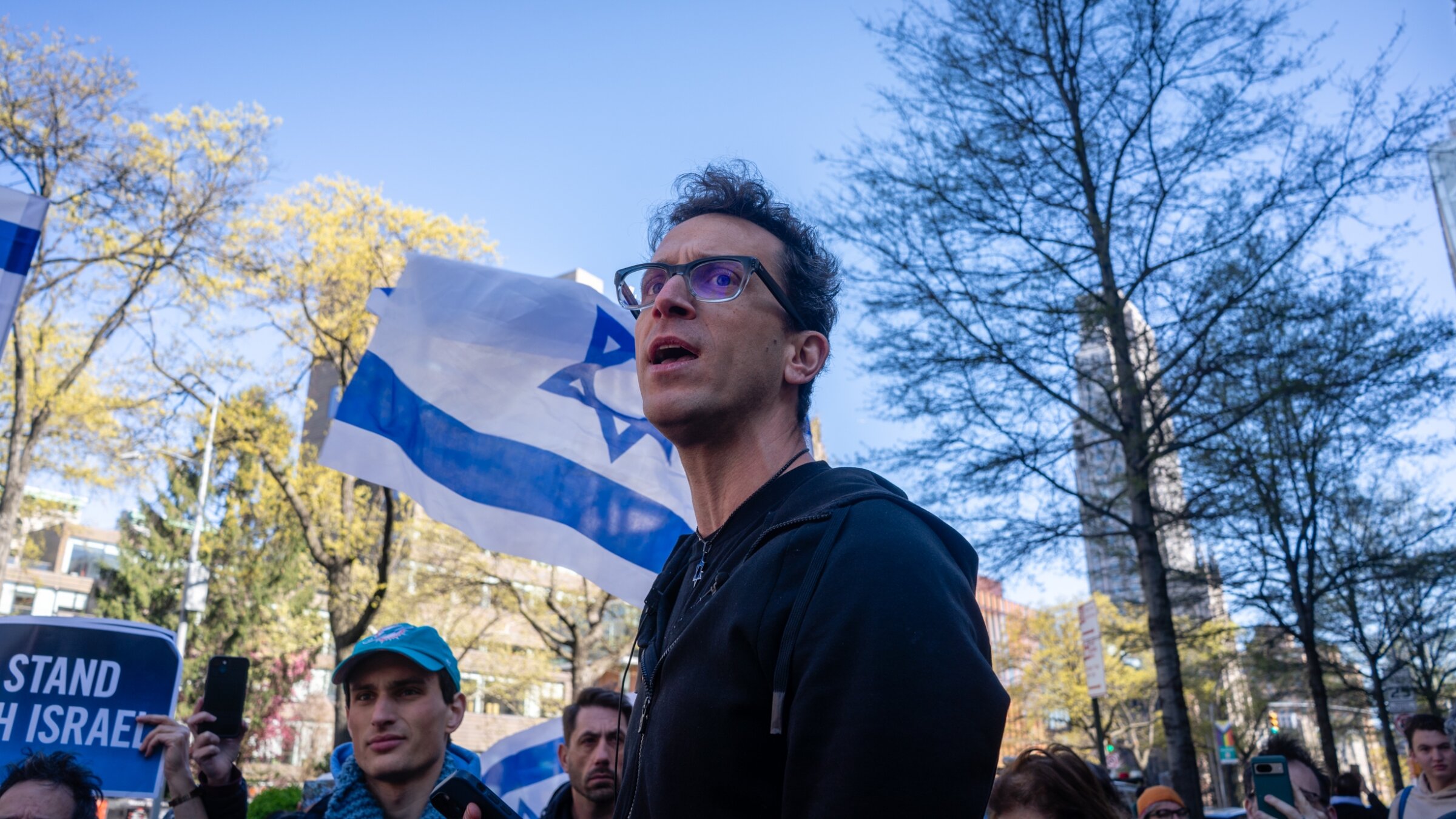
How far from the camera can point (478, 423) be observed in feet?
20.4

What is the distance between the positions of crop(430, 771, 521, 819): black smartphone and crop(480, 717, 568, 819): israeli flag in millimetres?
6196

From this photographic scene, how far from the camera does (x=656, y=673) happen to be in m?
1.45

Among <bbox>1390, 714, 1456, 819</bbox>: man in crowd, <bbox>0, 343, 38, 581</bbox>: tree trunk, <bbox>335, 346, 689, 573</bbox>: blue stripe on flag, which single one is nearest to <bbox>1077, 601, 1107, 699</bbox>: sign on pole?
<bbox>1390, 714, 1456, 819</bbox>: man in crowd

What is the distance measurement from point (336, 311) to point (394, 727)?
664 inches

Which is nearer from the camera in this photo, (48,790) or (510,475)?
(48,790)

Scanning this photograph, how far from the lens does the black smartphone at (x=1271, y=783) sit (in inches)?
212

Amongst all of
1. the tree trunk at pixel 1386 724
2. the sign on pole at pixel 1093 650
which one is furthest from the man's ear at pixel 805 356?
the tree trunk at pixel 1386 724

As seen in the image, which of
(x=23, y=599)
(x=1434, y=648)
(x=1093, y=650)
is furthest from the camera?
(x=23, y=599)

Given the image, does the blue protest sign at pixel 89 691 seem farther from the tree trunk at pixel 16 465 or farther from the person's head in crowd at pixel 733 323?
the tree trunk at pixel 16 465

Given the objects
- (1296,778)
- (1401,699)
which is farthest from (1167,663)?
(1401,699)

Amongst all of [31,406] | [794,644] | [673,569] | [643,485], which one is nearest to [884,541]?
[794,644]

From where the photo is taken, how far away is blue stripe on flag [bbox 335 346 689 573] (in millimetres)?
6059

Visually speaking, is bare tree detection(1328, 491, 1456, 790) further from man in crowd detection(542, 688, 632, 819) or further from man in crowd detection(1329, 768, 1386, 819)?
man in crowd detection(542, 688, 632, 819)

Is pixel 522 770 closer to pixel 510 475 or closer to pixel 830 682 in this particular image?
pixel 510 475
